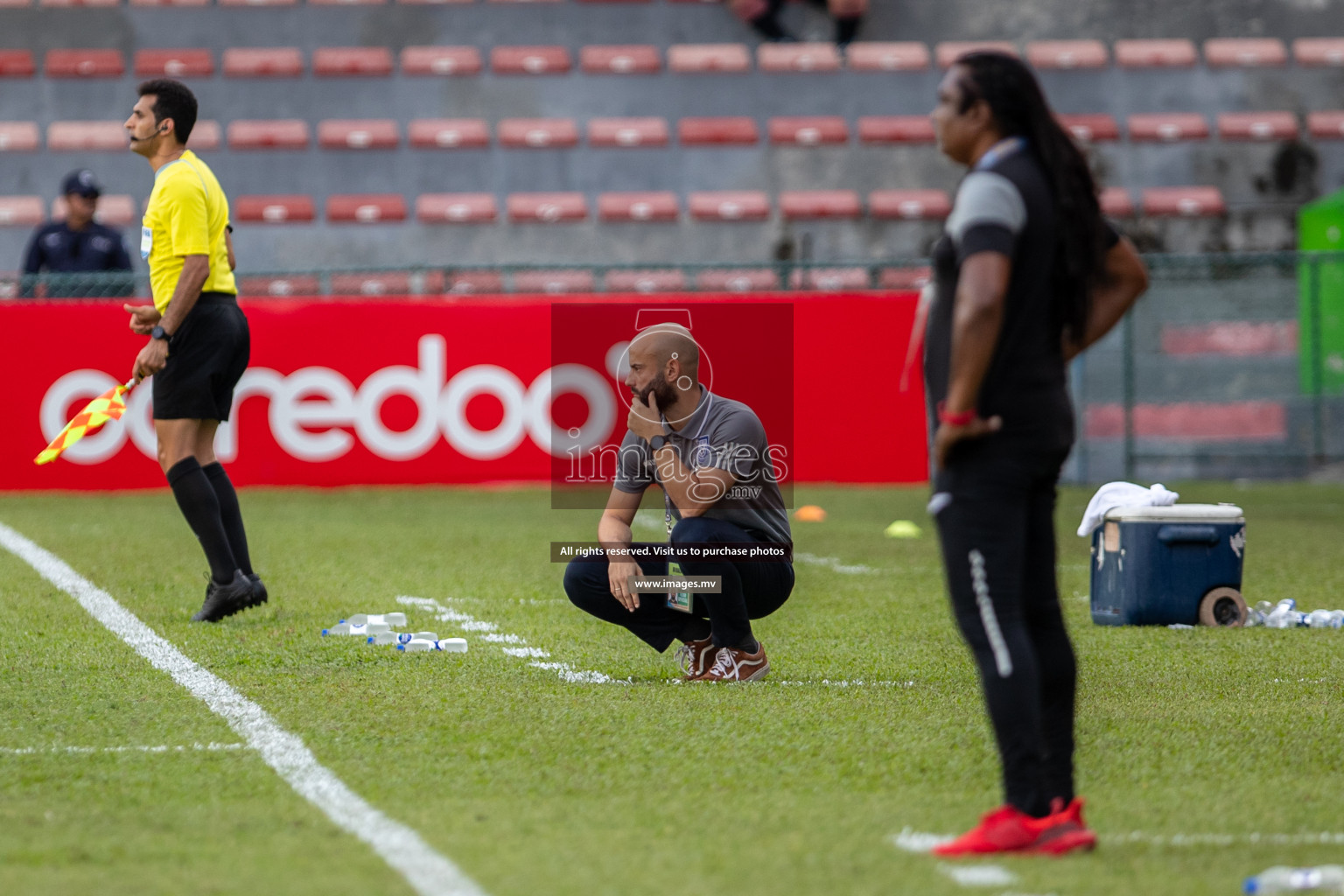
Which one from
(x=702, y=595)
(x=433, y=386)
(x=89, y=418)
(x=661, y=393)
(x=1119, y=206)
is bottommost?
(x=702, y=595)

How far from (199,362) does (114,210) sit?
1181cm

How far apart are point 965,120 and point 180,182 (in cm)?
433

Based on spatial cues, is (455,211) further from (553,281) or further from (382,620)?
(382,620)

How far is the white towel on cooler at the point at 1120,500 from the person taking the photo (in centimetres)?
735

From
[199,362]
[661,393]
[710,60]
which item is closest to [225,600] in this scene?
[199,362]

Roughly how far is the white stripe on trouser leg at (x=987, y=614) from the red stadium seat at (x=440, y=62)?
16.6 m

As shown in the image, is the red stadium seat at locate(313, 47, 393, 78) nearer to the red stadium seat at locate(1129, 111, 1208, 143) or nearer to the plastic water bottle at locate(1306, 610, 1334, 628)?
the red stadium seat at locate(1129, 111, 1208, 143)

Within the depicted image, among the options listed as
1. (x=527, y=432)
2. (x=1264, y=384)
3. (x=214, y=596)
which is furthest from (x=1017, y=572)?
(x=1264, y=384)

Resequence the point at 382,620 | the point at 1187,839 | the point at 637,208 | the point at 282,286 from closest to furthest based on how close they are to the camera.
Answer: the point at 1187,839, the point at 382,620, the point at 282,286, the point at 637,208

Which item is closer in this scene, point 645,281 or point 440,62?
point 645,281

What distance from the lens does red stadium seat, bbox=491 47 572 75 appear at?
762 inches

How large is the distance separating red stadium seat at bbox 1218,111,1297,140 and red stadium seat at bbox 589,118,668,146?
6382 millimetres

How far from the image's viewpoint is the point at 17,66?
1898 centimetres

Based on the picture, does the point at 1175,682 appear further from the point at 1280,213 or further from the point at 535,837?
the point at 1280,213
